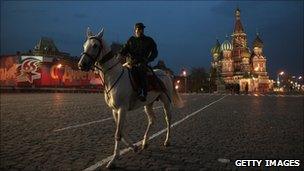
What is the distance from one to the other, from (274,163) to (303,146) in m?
2.55

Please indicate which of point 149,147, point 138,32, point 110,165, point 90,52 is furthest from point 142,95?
point 110,165

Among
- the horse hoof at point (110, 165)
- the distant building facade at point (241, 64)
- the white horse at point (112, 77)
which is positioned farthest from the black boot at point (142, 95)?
the distant building facade at point (241, 64)

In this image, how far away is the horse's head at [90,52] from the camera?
22.5ft

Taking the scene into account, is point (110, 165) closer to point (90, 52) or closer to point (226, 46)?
point (90, 52)

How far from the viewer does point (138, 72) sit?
8.01 meters

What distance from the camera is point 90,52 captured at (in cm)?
695

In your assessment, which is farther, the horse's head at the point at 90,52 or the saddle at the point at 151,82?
the saddle at the point at 151,82

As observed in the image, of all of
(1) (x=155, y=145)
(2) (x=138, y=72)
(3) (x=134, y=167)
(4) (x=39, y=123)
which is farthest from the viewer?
(4) (x=39, y=123)

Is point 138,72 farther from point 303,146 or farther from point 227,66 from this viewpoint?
point 227,66

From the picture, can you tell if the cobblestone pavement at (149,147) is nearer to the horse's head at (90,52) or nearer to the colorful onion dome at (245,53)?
the horse's head at (90,52)

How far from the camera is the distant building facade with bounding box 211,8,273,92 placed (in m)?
140

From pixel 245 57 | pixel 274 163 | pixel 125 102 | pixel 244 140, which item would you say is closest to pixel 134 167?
pixel 125 102

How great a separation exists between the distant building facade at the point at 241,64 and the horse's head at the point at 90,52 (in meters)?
133

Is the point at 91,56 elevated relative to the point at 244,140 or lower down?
elevated
